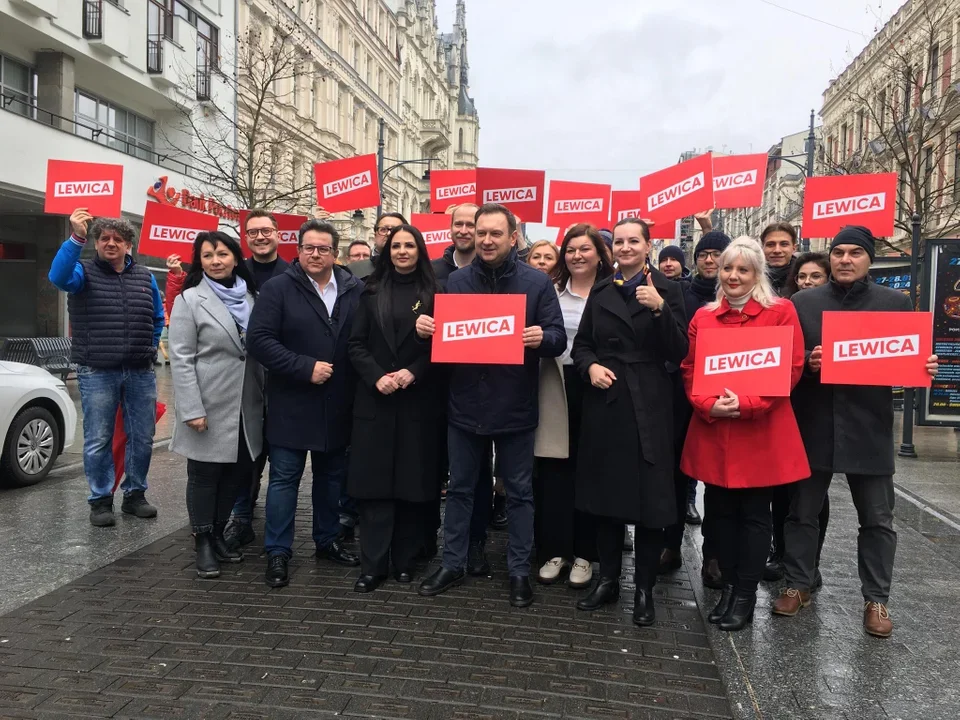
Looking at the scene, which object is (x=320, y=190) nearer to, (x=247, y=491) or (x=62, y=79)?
(x=247, y=491)

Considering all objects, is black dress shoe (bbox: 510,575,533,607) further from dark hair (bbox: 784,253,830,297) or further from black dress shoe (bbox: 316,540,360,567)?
dark hair (bbox: 784,253,830,297)

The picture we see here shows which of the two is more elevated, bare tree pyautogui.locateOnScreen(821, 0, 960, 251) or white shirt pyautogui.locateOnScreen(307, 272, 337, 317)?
bare tree pyautogui.locateOnScreen(821, 0, 960, 251)

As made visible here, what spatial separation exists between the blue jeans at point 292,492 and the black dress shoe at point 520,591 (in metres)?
1.38

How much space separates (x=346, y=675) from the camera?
3.54 metres

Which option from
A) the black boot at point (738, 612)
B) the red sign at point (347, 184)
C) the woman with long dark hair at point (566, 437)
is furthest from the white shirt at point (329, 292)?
the red sign at point (347, 184)

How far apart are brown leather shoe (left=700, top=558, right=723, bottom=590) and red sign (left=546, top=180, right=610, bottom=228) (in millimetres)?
5141

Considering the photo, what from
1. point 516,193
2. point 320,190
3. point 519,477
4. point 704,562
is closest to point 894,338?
point 704,562

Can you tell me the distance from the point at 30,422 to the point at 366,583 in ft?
13.8

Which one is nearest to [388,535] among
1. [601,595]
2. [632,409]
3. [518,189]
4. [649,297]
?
[601,595]

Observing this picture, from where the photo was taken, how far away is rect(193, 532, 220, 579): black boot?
4.81 metres

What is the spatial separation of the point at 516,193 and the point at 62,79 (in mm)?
15335

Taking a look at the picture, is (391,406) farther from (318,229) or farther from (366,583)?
(318,229)

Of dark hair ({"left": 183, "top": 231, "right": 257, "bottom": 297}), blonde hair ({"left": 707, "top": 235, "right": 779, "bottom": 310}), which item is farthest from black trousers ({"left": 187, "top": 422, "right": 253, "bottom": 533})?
blonde hair ({"left": 707, "top": 235, "right": 779, "bottom": 310})

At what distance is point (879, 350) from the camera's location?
4113 millimetres
